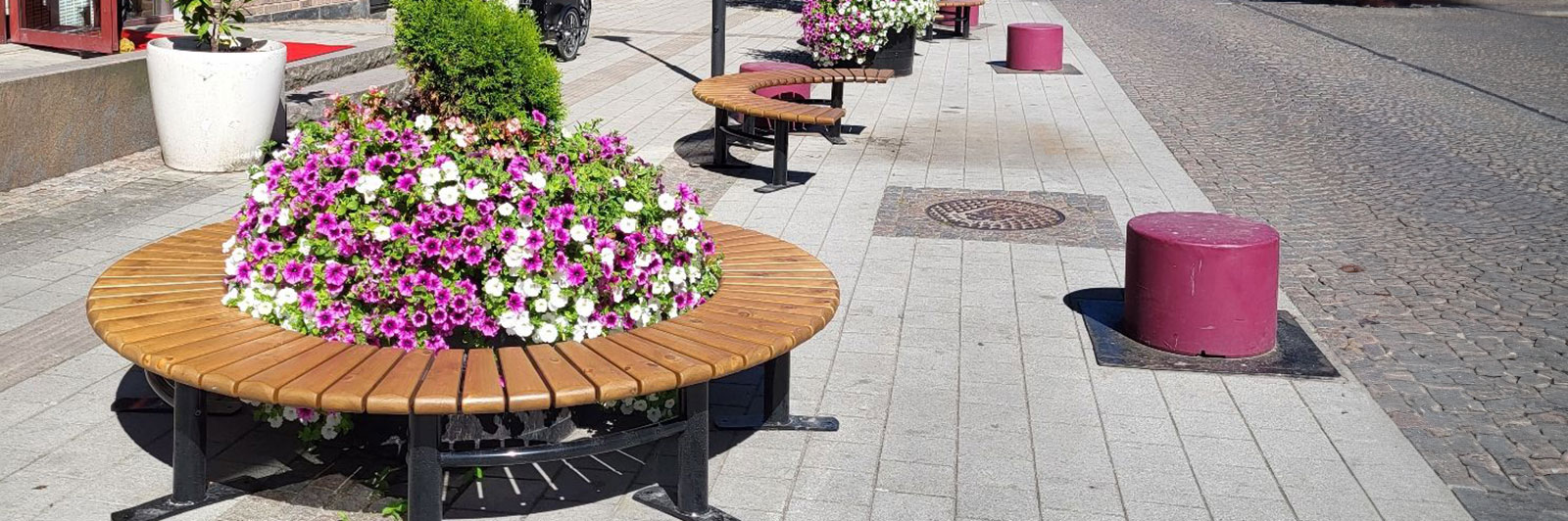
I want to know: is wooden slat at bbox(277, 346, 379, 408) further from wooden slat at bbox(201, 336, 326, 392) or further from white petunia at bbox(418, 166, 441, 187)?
white petunia at bbox(418, 166, 441, 187)

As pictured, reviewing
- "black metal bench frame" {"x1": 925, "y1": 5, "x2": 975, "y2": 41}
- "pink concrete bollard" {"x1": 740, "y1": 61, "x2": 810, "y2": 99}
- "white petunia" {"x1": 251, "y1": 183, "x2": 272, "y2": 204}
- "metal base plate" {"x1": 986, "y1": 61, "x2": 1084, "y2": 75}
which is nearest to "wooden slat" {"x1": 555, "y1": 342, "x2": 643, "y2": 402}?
"white petunia" {"x1": 251, "y1": 183, "x2": 272, "y2": 204}

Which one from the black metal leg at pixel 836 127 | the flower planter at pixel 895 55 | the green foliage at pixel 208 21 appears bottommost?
the black metal leg at pixel 836 127

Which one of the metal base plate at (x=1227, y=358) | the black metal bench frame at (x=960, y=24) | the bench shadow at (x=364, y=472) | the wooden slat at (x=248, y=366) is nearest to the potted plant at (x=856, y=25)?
the black metal bench frame at (x=960, y=24)

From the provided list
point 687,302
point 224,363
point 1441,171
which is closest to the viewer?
point 224,363

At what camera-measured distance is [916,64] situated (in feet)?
55.4

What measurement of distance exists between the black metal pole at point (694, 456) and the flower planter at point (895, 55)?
1083 centimetres

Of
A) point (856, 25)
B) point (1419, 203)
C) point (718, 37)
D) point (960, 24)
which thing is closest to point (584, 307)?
point (1419, 203)

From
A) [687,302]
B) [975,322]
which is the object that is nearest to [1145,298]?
[975,322]

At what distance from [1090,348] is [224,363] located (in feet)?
11.2

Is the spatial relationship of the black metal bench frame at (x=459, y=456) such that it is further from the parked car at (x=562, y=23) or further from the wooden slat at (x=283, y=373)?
the parked car at (x=562, y=23)

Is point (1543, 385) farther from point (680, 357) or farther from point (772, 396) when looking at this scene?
point (680, 357)

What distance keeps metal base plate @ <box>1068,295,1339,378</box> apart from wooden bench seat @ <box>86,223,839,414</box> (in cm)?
168

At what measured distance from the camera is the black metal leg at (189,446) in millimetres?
4164

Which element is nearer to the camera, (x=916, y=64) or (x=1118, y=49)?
(x=916, y=64)
